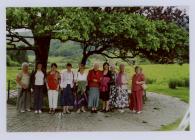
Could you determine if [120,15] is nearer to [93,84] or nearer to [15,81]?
[93,84]

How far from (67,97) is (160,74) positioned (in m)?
1.46

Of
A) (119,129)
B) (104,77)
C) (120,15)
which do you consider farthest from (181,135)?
(120,15)

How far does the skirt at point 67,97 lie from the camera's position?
8.01 m

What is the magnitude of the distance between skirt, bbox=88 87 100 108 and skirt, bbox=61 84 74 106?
27 centimetres

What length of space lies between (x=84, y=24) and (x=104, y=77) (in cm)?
86

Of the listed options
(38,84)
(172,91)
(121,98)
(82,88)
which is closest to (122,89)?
(121,98)

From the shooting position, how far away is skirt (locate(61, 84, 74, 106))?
801cm

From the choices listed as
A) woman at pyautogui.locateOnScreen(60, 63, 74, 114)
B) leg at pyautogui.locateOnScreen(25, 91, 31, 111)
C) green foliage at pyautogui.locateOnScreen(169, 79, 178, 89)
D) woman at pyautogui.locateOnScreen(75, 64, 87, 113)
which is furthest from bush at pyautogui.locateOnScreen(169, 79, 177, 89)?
leg at pyautogui.locateOnScreen(25, 91, 31, 111)

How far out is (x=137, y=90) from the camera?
8.03m

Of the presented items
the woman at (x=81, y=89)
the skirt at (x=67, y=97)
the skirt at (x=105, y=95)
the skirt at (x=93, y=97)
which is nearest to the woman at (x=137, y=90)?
the skirt at (x=105, y=95)

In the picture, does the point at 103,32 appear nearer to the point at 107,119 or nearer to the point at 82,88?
the point at 82,88

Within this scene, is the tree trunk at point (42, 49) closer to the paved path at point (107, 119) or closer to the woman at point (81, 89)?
the woman at point (81, 89)

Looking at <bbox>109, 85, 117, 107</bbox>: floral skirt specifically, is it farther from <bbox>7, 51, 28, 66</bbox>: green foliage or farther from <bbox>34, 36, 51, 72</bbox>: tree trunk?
<bbox>7, 51, 28, 66</bbox>: green foliage
